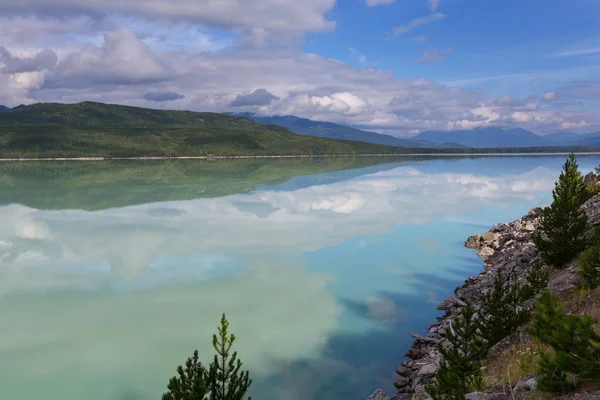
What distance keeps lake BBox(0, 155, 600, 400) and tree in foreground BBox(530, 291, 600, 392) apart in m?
6.75

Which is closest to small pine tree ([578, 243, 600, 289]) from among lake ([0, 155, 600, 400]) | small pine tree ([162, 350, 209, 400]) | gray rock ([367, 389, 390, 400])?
lake ([0, 155, 600, 400])

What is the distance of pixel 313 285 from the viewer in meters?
22.3

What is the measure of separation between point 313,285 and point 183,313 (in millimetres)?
6688

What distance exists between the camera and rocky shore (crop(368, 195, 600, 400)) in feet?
41.2

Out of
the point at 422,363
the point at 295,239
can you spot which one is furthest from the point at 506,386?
the point at 295,239

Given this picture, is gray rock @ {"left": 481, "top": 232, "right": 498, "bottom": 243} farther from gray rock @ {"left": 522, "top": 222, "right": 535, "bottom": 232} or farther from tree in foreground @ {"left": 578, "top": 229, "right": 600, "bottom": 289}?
tree in foreground @ {"left": 578, "top": 229, "right": 600, "bottom": 289}

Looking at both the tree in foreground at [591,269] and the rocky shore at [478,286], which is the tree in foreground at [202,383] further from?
the tree in foreground at [591,269]

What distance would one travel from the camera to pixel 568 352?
654 centimetres

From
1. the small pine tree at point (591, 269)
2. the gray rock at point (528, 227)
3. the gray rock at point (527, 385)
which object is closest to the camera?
the gray rock at point (527, 385)

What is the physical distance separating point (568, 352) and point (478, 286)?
1408cm

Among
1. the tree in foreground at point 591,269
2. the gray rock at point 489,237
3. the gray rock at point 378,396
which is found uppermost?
the tree in foreground at point 591,269

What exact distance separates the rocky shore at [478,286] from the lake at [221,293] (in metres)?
0.66

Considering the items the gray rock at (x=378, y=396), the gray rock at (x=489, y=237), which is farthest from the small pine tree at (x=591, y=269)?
the gray rock at (x=489, y=237)

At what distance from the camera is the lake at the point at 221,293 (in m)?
13.8
